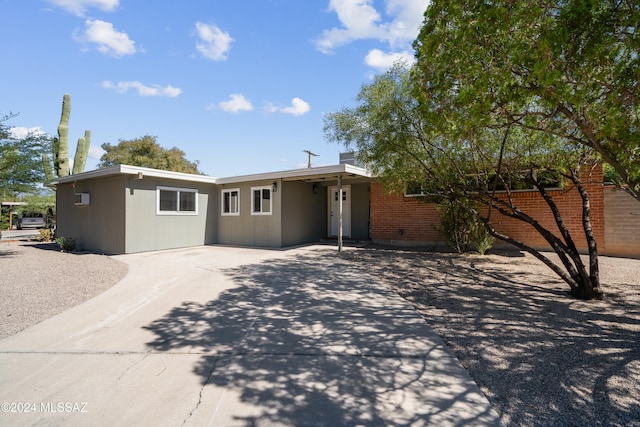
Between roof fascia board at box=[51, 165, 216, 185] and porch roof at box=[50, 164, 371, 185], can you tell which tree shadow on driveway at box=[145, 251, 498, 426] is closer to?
porch roof at box=[50, 164, 371, 185]

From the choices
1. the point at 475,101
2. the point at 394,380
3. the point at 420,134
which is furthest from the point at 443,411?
the point at 420,134

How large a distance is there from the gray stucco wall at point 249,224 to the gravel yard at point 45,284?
4.60 metres

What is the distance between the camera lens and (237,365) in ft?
9.56

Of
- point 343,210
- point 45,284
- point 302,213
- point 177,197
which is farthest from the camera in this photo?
point 343,210

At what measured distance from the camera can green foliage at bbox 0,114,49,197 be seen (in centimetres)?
1006

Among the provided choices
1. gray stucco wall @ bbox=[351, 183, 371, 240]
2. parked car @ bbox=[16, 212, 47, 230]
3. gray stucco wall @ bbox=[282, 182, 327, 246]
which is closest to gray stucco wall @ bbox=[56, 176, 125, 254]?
gray stucco wall @ bbox=[282, 182, 327, 246]

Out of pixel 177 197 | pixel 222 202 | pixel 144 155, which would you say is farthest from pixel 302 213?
pixel 144 155

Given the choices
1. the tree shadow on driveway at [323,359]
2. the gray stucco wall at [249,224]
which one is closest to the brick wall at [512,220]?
the gray stucco wall at [249,224]

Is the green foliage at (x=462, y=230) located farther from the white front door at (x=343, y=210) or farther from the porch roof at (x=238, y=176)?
the white front door at (x=343, y=210)

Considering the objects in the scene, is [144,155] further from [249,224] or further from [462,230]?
[462,230]

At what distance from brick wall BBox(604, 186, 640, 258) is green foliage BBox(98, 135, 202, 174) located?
27383mm

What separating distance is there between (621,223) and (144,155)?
99.1ft

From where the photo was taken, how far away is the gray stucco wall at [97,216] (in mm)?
10148

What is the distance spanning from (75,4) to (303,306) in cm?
→ 854
